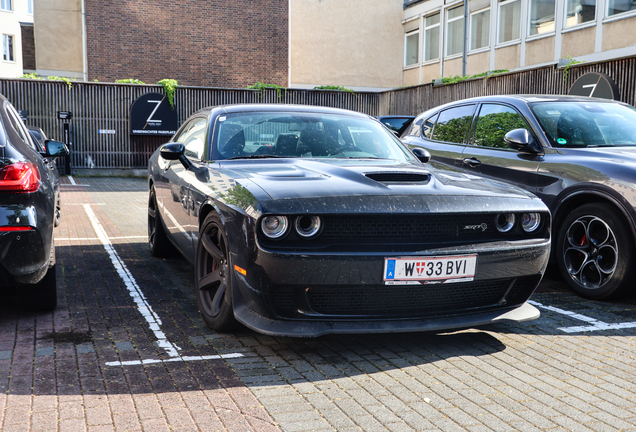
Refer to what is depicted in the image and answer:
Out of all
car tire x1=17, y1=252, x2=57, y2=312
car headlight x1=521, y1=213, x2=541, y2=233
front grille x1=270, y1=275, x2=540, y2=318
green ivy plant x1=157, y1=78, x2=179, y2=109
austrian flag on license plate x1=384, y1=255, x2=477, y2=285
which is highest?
green ivy plant x1=157, y1=78, x2=179, y2=109

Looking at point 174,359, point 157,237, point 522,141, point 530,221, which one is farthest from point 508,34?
point 174,359

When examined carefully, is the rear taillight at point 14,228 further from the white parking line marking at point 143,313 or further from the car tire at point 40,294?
the white parking line marking at point 143,313

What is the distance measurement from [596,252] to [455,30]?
1018 inches

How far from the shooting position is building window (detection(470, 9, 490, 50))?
2745 cm

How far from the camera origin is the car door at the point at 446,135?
687 cm

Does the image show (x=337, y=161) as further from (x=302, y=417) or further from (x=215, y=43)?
(x=215, y=43)

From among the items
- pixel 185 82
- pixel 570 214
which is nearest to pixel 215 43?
pixel 185 82

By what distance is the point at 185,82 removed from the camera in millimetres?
29672

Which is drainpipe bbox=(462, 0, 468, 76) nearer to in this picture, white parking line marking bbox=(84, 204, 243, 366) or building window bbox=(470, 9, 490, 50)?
building window bbox=(470, 9, 490, 50)

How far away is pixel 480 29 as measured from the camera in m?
27.8

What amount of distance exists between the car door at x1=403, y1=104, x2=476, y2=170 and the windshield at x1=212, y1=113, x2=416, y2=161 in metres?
1.47

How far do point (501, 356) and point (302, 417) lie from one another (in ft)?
5.01

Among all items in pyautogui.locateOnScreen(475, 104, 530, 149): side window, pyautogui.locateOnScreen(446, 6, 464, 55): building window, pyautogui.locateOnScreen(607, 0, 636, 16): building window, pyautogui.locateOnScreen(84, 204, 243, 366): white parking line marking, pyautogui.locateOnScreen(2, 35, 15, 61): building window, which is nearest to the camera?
pyautogui.locateOnScreen(84, 204, 243, 366): white parking line marking

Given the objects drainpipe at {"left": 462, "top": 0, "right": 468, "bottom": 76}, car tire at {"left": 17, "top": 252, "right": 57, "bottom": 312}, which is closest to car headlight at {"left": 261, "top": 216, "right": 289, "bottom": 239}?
car tire at {"left": 17, "top": 252, "right": 57, "bottom": 312}
